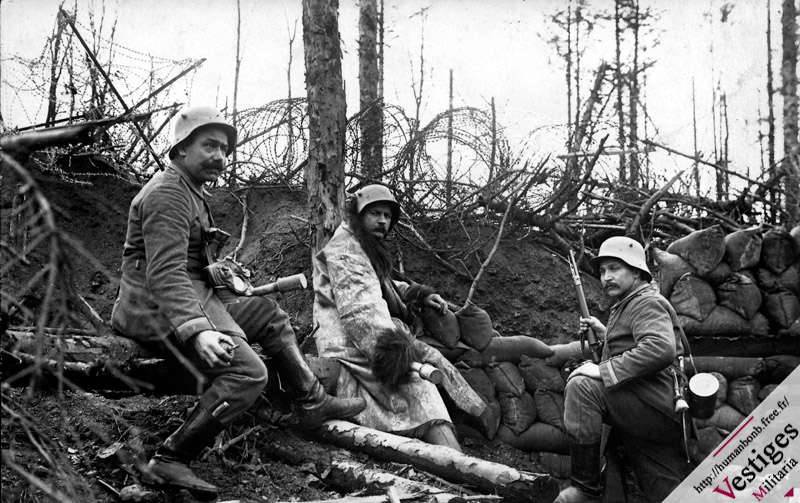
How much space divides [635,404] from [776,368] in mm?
2446

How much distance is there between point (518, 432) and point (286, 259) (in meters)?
3.02

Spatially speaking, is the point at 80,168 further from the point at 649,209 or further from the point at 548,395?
the point at 649,209

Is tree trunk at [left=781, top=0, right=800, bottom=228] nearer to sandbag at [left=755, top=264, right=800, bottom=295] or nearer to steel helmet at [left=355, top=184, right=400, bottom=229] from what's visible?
sandbag at [left=755, top=264, right=800, bottom=295]

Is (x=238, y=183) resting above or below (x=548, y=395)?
above

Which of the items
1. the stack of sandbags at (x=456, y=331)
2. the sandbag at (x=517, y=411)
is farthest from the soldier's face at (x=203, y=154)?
the sandbag at (x=517, y=411)

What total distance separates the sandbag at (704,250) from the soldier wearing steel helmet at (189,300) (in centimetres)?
370

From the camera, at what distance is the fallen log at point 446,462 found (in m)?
3.66

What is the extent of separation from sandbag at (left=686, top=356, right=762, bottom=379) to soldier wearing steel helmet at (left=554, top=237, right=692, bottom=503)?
1.74m

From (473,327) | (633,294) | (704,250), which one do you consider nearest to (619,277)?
(633,294)

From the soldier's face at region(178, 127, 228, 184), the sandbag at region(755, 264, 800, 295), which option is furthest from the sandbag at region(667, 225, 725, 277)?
the soldier's face at region(178, 127, 228, 184)

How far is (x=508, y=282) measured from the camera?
23.8 feet

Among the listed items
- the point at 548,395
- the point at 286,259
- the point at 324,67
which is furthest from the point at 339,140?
the point at 548,395

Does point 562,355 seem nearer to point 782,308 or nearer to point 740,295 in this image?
point 740,295

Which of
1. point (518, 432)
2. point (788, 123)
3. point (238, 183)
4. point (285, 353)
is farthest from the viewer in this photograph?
point (788, 123)
